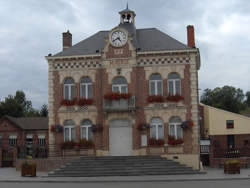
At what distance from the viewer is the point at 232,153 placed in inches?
1075

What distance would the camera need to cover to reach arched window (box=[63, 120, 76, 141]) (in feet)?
89.0

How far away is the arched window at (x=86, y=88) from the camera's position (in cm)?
2743

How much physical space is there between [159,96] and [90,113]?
4.87m

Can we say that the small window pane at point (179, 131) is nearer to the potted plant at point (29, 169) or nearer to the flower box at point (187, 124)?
the flower box at point (187, 124)

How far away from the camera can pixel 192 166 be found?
25.2m

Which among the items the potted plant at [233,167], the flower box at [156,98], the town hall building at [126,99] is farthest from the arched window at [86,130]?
the potted plant at [233,167]

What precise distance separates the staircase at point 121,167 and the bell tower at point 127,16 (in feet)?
36.3

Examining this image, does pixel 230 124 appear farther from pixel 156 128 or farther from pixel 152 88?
pixel 152 88

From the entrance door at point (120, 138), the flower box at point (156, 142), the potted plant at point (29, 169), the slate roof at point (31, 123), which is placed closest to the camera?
the potted plant at point (29, 169)

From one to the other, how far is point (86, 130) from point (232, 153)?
33.6 feet

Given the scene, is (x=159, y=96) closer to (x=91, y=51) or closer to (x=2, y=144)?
(x=91, y=51)

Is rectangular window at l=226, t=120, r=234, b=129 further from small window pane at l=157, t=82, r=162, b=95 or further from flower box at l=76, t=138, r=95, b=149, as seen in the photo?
flower box at l=76, t=138, r=95, b=149

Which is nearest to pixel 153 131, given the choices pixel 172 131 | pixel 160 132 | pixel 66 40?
pixel 160 132

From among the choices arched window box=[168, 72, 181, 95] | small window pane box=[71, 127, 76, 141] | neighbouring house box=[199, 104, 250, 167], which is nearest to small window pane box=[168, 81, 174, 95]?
arched window box=[168, 72, 181, 95]
